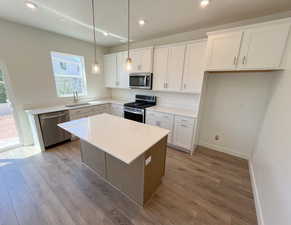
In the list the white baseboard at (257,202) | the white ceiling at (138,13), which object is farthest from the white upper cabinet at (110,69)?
the white baseboard at (257,202)

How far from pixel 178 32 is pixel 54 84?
358 centimetres

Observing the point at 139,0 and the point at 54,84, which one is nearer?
the point at 139,0

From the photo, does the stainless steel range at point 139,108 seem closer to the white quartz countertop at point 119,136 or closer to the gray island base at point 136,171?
the white quartz countertop at point 119,136

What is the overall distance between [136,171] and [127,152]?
465 millimetres

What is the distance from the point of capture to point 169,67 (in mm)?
3139

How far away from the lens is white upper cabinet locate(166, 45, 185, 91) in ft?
9.61

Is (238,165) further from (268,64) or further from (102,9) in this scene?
(102,9)

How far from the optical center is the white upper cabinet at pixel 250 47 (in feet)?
6.15

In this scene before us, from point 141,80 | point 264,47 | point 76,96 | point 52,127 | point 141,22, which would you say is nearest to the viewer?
point 264,47

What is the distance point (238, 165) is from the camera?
2.61 meters

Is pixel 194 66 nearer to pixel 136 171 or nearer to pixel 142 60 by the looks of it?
pixel 142 60

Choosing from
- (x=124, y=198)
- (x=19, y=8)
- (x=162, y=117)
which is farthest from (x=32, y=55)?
(x=124, y=198)

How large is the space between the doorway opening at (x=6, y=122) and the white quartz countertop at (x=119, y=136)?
2.04 meters

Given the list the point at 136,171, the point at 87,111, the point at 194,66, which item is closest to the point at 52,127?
the point at 87,111
